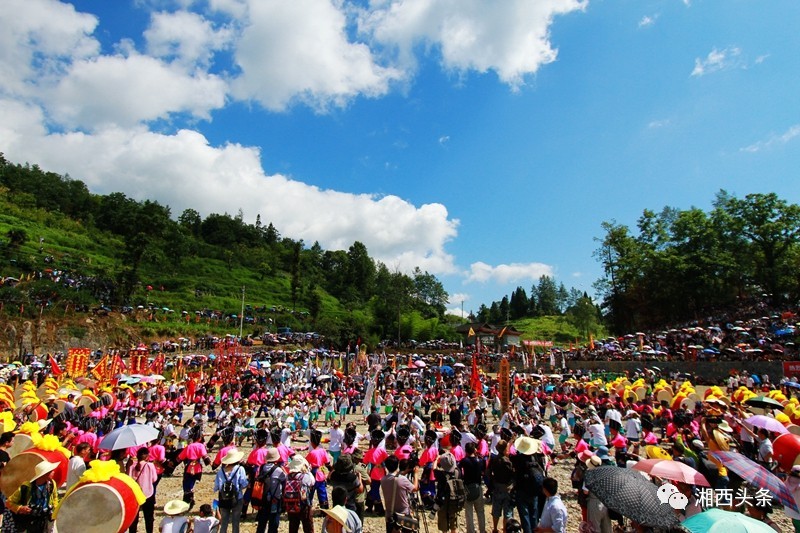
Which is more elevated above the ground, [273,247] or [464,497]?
[273,247]

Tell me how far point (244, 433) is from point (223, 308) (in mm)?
50187

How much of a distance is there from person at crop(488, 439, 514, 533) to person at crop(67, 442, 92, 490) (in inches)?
243

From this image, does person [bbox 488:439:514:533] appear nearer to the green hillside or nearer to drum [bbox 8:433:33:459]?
drum [bbox 8:433:33:459]

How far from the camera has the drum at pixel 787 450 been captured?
6.66 metres

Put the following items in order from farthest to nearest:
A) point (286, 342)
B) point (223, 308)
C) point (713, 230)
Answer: point (223, 308), point (286, 342), point (713, 230)

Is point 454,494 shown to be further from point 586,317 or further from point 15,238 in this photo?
point 15,238

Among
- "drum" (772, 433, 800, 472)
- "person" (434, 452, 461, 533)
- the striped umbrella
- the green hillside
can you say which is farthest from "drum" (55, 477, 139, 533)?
the green hillside

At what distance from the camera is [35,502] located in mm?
5469

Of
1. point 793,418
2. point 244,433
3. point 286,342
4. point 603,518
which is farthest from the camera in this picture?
point 286,342

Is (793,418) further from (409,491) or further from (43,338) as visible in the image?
(43,338)

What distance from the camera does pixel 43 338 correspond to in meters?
34.2

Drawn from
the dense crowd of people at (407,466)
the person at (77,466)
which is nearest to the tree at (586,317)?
the dense crowd of people at (407,466)

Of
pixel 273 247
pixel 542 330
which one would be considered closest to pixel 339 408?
pixel 542 330

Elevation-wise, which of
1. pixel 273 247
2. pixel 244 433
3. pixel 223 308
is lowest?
pixel 244 433
